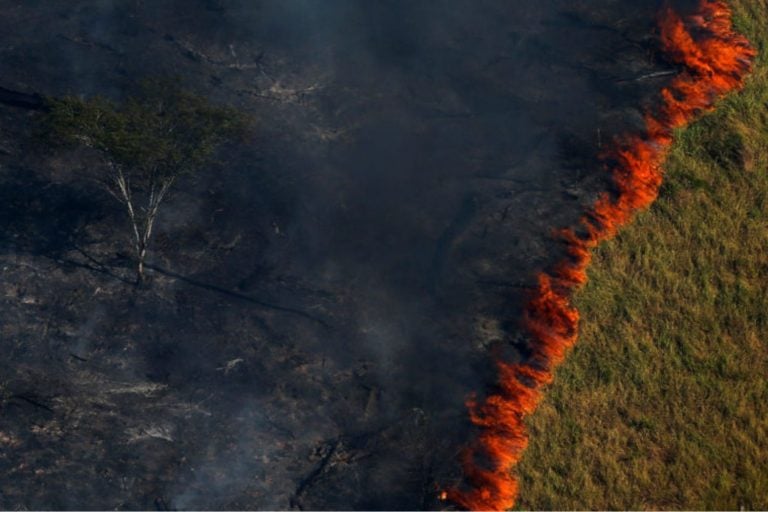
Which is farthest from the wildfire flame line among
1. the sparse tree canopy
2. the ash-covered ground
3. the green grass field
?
the sparse tree canopy

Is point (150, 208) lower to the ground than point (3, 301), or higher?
higher

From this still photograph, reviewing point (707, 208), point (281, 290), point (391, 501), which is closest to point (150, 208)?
point (281, 290)

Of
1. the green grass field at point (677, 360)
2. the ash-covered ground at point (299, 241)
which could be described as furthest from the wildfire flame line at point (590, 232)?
the ash-covered ground at point (299, 241)

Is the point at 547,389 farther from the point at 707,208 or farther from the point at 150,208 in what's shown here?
the point at 150,208

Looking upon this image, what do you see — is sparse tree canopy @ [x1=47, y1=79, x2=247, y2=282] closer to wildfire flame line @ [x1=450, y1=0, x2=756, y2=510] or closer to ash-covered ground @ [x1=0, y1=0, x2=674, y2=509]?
ash-covered ground @ [x1=0, y1=0, x2=674, y2=509]

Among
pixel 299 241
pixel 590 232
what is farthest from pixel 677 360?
pixel 299 241

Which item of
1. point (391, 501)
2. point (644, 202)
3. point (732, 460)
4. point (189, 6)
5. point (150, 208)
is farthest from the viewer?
point (189, 6)

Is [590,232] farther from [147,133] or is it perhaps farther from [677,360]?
[147,133]
